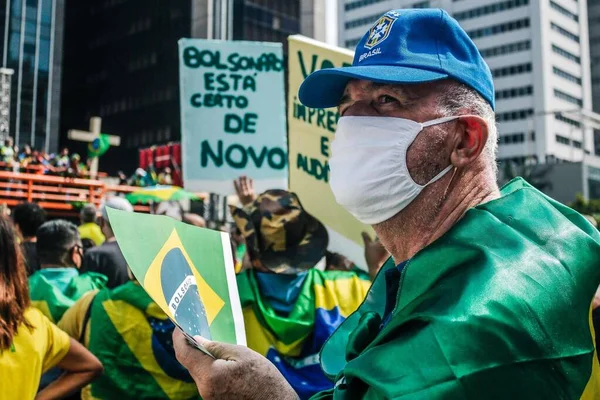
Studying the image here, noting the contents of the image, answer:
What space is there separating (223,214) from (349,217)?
8.66 feet

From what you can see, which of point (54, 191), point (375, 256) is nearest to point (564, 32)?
point (54, 191)

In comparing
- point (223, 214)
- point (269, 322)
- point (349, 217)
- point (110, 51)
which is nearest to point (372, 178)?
point (269, 322)

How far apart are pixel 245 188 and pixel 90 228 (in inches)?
90.6

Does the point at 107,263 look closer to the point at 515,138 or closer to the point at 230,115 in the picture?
the point at 230,115

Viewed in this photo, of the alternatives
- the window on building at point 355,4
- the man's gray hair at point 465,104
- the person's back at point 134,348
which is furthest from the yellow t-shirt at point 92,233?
the window on building at point 355,4

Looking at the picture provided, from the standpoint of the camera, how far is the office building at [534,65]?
85.3 m

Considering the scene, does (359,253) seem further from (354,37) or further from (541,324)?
(354,37)

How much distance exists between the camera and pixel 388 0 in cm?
9819

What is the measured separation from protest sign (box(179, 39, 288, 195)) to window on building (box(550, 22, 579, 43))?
9124 centimetres

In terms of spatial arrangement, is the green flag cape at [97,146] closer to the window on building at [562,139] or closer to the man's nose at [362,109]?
the man's nose at [362,109]

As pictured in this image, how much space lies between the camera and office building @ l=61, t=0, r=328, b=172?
4584 centimetres

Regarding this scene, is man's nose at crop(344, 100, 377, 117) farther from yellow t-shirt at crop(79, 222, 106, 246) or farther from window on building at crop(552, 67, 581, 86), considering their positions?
window on building at crop(552, 67, 581, 86)

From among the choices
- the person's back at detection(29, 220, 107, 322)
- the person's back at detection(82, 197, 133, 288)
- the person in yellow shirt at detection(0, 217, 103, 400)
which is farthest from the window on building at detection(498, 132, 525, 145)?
the person in yellow shirt at detection(0, 217, 103, 400)

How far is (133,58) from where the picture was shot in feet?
170
